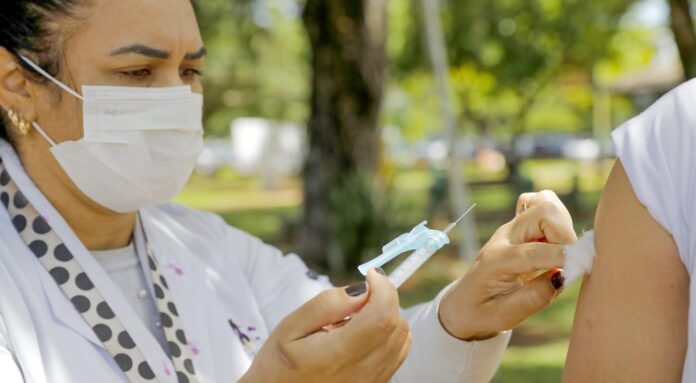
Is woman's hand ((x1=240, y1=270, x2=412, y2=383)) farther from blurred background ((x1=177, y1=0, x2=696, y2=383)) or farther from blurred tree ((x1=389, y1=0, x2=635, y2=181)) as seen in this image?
blurred tree ((x1=389, y1=0, x2=635, y2=181))

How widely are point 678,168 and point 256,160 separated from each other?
2804 cm

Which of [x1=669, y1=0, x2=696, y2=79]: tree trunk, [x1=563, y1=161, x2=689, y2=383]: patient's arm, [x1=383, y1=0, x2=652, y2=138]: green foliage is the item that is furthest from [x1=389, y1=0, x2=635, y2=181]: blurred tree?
[x1=563, y1=161, x2=689, y2=383]: patient's arm

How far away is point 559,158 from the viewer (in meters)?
44.2

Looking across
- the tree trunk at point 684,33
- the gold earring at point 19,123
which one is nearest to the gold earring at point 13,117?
the gold earring at point 19,123

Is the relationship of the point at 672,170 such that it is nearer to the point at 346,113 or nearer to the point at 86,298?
the point at 86,298

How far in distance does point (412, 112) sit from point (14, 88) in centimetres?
4053

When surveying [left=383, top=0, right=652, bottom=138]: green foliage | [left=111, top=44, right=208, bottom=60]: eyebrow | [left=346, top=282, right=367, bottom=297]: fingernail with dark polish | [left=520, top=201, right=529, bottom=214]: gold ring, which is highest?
[left=111, top=44, right=208, bottom=60]: eyebrow

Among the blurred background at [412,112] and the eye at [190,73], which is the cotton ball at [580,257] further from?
the eye at [190,73]

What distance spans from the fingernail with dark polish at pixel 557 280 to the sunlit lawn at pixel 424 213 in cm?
10

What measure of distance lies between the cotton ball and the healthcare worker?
0.45ft

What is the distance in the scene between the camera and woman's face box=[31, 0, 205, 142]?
1923 mm

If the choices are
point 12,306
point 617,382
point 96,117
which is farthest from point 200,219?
point 617,382

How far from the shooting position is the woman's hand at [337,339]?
57.9 inches

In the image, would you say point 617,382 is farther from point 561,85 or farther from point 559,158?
point 559,158
